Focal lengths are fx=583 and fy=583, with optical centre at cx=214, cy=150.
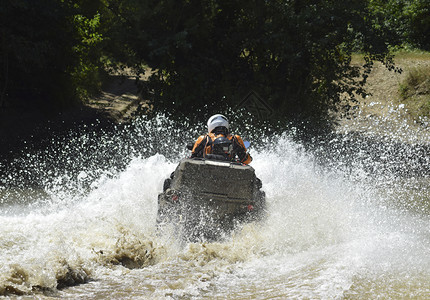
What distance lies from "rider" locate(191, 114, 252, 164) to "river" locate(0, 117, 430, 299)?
3.54 feet

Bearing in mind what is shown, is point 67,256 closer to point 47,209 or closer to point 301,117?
point 47,209

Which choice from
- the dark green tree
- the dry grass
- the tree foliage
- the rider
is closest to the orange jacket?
Result: the rider

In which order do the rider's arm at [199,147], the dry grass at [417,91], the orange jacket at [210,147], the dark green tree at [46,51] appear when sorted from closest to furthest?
the orange jacket at [210,147], the rider's arm at [199,147], the dark green tree at [46,51], the dry grass at [417,91]

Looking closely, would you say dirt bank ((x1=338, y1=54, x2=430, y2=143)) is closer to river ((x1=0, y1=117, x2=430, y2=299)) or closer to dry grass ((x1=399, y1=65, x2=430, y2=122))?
dry grass ((x1=399, y1=65, x2=430, y2=122))

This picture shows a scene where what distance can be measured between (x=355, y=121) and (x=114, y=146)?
37.3 feet

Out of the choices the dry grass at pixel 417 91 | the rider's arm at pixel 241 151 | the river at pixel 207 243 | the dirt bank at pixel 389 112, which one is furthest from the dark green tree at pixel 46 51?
the dry grass at pixel 417 91

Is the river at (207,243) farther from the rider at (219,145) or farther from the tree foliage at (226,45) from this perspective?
the tree foliage at (226,45)

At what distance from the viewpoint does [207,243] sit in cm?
838

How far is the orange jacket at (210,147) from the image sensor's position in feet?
31.3

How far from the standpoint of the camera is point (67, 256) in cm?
711

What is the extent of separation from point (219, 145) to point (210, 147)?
165 millimetres

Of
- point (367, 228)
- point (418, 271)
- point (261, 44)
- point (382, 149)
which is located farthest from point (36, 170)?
point (382, 149)

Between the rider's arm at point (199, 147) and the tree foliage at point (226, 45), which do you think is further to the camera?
the tree foliage at point (226, 45)

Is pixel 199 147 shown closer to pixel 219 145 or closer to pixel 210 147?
pixel 210 147
